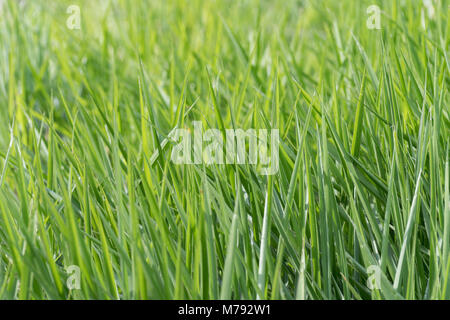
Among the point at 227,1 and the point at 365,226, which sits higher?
the point at 227,1

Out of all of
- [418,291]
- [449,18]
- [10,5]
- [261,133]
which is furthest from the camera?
[10,5]

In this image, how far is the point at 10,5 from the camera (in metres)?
1.80

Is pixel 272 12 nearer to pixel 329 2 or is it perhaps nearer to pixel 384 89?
pixel 329 2

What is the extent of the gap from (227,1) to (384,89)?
141 cm

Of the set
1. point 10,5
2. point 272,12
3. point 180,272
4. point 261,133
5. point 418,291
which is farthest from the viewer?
point 272,12

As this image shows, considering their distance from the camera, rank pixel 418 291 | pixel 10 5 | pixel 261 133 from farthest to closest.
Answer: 1. pixel 10 5
2. pixel 261 133
3. pixel 418 291

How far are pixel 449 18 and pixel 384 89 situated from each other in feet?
1.11

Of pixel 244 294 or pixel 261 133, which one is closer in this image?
pixel 244 294

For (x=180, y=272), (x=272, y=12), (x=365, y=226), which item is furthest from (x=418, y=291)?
(x=272, y=12)

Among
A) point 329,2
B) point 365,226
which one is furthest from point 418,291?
point 329,2

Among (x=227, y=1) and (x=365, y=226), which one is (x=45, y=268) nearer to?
(x=365, y=226)

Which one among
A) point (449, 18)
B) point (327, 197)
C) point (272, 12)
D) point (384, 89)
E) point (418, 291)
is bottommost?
point (418, 291)

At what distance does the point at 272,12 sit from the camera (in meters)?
2.07

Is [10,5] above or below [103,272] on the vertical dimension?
above
